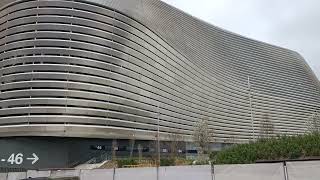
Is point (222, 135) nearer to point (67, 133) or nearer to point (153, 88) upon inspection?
point (153, 88)

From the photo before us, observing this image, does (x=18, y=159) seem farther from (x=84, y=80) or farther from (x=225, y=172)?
(x=225, y=172)

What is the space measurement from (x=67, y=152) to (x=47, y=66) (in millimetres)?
20700

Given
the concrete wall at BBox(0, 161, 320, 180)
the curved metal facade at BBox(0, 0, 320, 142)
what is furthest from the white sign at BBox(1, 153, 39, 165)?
the concrete wall at BBox(0, 161, 320, 180)

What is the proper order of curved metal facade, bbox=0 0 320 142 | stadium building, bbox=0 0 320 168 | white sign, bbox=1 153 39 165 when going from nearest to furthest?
white sign, bbox=1 153 39 165, stadium building, bbox=0 0 320 168, curved metal facade, bbox=0 0 320 142

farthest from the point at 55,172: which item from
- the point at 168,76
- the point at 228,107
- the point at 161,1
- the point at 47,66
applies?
the point at 228,107

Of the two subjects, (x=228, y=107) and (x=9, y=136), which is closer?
(x=9, y=136)

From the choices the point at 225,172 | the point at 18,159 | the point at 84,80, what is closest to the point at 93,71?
the point at 84,80

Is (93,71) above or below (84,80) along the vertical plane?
above

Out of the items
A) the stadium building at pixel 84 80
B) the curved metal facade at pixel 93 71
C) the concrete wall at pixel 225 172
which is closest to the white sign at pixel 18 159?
the stadium building at pixel 84 80

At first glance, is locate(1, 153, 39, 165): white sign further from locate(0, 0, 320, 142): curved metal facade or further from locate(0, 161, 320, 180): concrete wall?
locate(0, 161, 320, 180): concrete wall

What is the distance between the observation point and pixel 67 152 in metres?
99.6

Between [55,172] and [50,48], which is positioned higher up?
[50,48]

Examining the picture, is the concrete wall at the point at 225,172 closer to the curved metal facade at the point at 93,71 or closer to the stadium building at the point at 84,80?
the curved metal facade at the point at 93,71

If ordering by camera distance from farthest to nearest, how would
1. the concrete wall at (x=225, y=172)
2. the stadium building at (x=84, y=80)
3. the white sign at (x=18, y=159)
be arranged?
the stadium building at (x=84, y=80), the white sign at (x=18, y=159), the concrete wall at (x=225, y=172)
